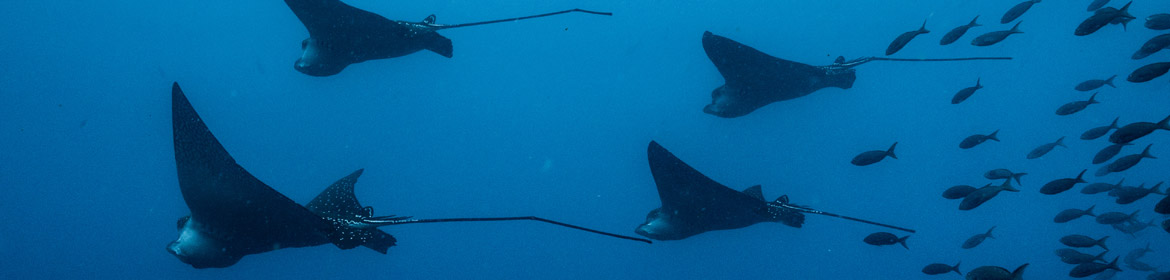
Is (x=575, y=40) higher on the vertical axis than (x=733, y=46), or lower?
higher

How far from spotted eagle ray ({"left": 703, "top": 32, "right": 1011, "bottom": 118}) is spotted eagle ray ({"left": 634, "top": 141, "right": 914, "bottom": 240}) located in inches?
55.0

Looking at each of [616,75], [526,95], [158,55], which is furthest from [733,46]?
[158,55]

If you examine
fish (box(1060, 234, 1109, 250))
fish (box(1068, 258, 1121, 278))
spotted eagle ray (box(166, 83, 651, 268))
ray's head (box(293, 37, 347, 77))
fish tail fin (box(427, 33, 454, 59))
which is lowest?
spotted eagle ray (box(166, 83, 651, 268))

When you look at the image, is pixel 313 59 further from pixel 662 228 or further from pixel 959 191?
pixel 959 191

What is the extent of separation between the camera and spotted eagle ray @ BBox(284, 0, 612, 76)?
5242mm

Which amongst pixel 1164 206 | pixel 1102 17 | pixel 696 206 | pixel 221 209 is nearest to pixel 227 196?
pixel 221 209

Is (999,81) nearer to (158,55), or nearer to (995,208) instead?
(995,208)

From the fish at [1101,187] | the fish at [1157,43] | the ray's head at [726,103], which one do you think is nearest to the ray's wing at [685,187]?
the ray's head at [726,103]

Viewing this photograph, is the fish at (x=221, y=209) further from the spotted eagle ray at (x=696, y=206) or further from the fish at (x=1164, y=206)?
the fish at (x=1164, y=206)

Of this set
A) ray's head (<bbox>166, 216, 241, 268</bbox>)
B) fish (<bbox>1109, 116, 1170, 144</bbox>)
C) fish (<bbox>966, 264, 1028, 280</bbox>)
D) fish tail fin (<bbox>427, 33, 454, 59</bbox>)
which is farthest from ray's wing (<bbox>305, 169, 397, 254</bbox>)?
fish (<bbox>1109, 116, 1170, 144</bbox>)

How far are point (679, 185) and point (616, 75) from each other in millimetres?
13002

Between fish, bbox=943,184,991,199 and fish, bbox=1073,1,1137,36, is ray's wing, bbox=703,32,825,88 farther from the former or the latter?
fish, bbox=1073,1,1137,36

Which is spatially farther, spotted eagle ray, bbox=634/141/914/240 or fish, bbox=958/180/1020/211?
fish, bbox=958/180/1020/211

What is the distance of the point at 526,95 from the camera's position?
18.4 m
